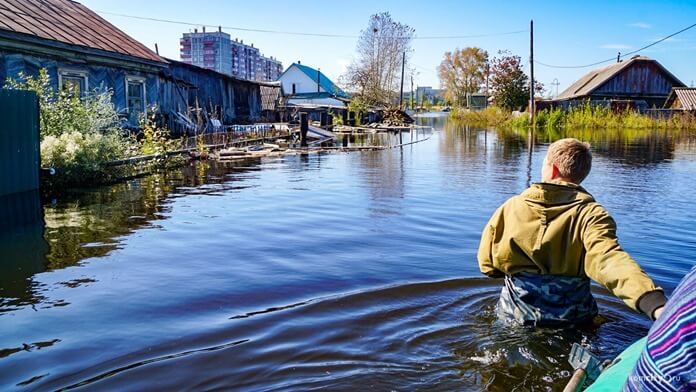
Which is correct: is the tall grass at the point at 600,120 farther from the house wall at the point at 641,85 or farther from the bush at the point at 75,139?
the bush at the point at 75,139

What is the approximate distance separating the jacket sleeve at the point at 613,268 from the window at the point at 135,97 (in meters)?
19.6

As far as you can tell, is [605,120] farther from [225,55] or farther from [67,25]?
[225,55]

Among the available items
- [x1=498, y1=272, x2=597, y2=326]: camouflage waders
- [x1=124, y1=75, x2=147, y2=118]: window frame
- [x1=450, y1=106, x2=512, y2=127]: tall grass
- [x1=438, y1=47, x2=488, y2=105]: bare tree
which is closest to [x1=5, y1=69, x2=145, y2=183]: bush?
[x1=124, y1=75, x2=147, y2=118]: window frame

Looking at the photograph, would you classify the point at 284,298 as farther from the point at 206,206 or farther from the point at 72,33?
the point at 72,33

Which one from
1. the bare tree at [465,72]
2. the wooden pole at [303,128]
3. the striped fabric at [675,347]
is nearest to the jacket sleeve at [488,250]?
the striped fabric at [675,347]

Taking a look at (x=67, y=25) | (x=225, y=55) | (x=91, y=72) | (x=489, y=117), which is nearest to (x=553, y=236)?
(x=91, y=72)

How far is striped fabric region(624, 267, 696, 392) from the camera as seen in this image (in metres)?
1.56

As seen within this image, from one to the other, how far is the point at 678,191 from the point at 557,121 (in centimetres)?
3381

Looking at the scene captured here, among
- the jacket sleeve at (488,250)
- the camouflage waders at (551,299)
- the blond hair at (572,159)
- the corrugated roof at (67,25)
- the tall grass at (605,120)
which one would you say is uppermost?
the corrugated roof at (67,25)

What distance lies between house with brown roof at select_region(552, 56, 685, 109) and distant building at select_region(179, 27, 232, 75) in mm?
89223

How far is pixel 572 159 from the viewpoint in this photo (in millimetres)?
3516

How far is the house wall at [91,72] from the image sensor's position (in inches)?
612

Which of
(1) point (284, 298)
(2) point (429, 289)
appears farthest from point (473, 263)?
(1) point (284, 298)

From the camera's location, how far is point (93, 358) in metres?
4.18
